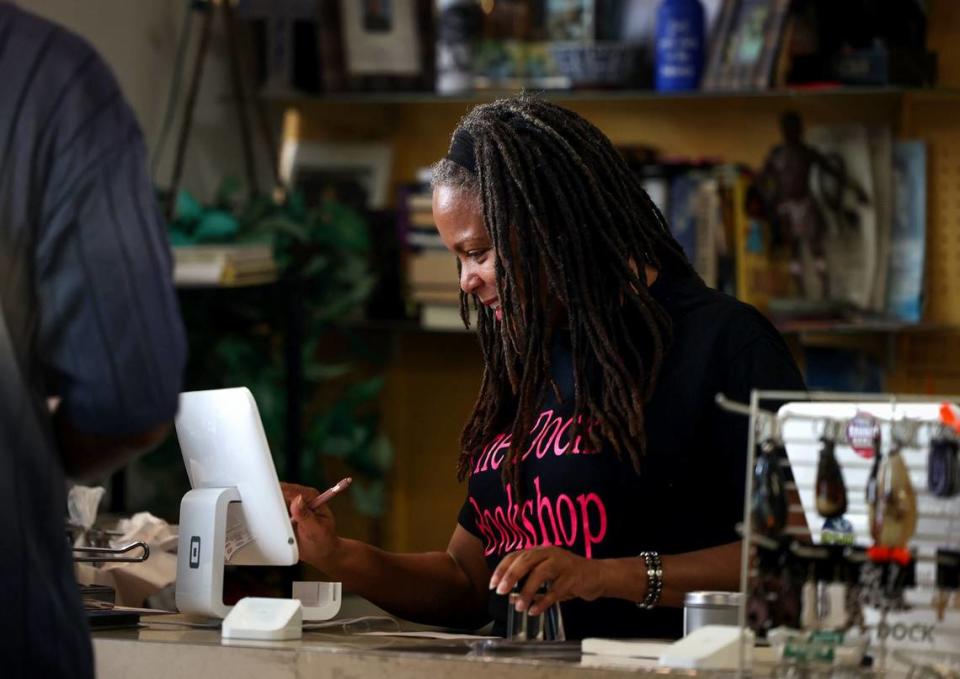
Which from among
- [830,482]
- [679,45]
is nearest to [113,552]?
[830,482]

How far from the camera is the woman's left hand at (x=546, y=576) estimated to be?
169 cm

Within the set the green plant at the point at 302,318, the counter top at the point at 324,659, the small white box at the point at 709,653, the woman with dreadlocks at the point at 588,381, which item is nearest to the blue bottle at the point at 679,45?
the green plant at the point at 302,318

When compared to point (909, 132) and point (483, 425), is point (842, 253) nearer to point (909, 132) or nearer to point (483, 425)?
point (909, 132)

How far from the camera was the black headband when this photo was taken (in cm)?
201

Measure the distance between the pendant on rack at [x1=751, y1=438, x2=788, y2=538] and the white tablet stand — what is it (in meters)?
0.73

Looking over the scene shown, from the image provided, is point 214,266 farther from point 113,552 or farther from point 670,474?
point 670,474

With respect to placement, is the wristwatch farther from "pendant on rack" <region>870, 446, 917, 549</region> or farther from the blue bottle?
the blue bottle

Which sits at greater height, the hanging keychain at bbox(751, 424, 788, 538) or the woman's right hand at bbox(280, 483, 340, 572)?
the hanging keychain at bbox(751, 424, 788, 538)

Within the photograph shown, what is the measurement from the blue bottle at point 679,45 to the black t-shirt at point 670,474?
1.80 meters

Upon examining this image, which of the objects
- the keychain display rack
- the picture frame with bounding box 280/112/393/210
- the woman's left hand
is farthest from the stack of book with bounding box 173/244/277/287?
the keychain display rack

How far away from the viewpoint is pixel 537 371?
2.04 m

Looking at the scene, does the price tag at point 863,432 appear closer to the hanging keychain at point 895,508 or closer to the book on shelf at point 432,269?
the hanging keychain at point 895,508

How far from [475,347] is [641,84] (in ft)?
2.87

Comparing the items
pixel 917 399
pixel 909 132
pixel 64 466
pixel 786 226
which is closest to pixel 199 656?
pixel 64 466
